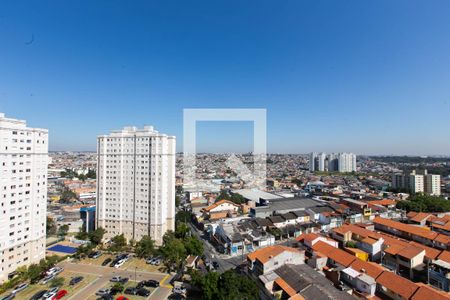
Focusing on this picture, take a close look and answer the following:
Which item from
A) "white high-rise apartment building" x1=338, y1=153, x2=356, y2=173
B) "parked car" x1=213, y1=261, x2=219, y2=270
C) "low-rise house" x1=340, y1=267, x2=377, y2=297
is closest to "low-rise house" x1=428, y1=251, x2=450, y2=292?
"low-rise house" x1=340, y1=267, x2=377, y2=297

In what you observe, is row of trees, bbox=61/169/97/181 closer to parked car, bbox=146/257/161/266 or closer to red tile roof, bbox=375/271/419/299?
parked car, bbox=146/257/161/266

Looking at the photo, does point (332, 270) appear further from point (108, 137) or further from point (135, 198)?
point (108, 137)

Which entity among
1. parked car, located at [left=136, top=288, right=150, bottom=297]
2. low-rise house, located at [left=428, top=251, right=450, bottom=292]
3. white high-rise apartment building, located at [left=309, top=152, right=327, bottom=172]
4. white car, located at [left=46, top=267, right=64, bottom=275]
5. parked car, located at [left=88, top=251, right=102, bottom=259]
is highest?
white high-rise apartment building, located at [left=309, top=152, right=327, bottom=172]

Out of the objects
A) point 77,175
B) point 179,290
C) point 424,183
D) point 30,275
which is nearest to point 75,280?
point 30,275

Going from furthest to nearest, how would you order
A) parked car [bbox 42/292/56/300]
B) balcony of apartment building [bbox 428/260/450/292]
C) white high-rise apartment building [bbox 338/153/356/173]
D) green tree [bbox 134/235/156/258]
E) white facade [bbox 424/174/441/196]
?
white high-rise apartment building [bbox 338/153/356/173] < white facade [bbox 424/174/441/196] < green tree [bbox 134/235/156/258] < parked car [bbox 42/292/56/300] < balcony of apartment building [bbox 428/260/450/292]

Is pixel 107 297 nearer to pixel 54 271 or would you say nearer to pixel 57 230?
pixel 54 271

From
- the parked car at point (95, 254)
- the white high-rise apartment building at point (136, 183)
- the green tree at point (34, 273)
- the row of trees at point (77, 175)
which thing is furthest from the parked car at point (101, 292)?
the row of trees at point (77, 175)

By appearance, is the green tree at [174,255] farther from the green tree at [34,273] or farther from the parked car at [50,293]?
the green tree at [34,273]
